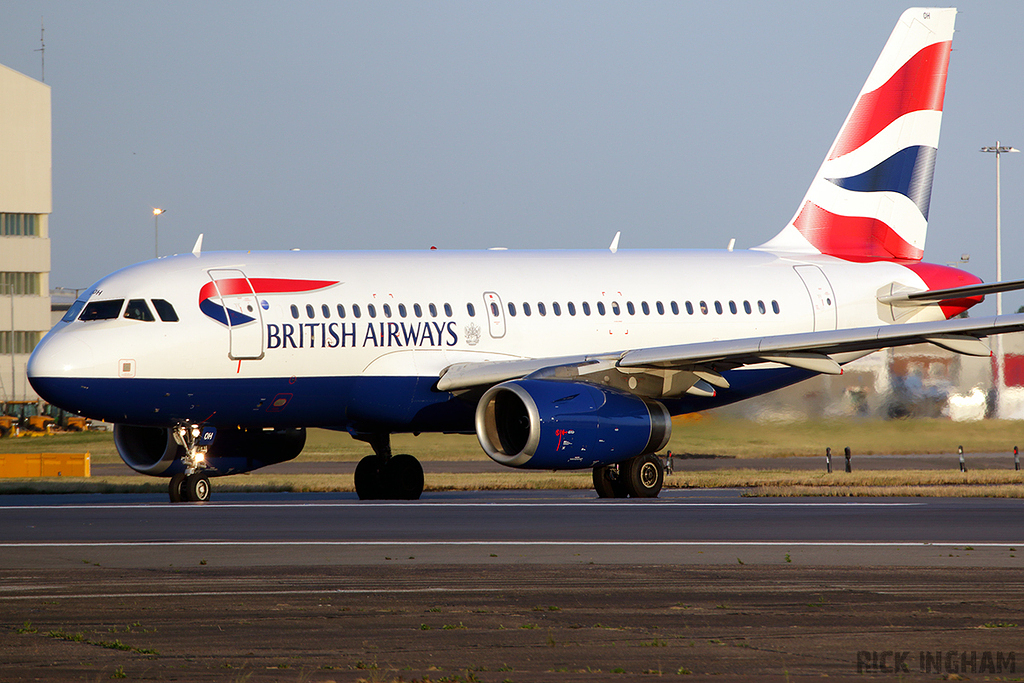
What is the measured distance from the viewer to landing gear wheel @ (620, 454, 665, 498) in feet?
Result: 77.4

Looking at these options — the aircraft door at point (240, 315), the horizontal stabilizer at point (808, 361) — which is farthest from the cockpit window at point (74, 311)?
the horizontal stabilizer at point (808, 361)

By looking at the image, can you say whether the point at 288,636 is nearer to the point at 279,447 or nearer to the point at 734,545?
the point at 734,545

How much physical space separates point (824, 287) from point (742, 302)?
6.37 ft

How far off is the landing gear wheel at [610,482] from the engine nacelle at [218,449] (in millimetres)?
5455

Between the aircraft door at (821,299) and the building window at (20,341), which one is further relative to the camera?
the building window at (20,341)

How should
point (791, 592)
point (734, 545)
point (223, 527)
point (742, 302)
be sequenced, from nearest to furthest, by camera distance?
point (791, 592), point (734, 545), point (223, 527), point (742, 302)

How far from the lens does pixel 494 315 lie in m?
24.5

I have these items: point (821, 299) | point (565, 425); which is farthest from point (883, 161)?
point (565, 425)

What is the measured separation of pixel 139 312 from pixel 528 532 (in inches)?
335

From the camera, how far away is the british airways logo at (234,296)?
22.3m

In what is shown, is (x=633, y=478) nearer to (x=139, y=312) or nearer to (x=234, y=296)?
(x=234, y=296)

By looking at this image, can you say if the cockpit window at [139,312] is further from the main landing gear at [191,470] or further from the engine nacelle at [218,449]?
the engine nacelle at [218,449]

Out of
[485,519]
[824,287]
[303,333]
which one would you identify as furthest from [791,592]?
[824,287]

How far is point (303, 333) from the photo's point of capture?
2275 cm
